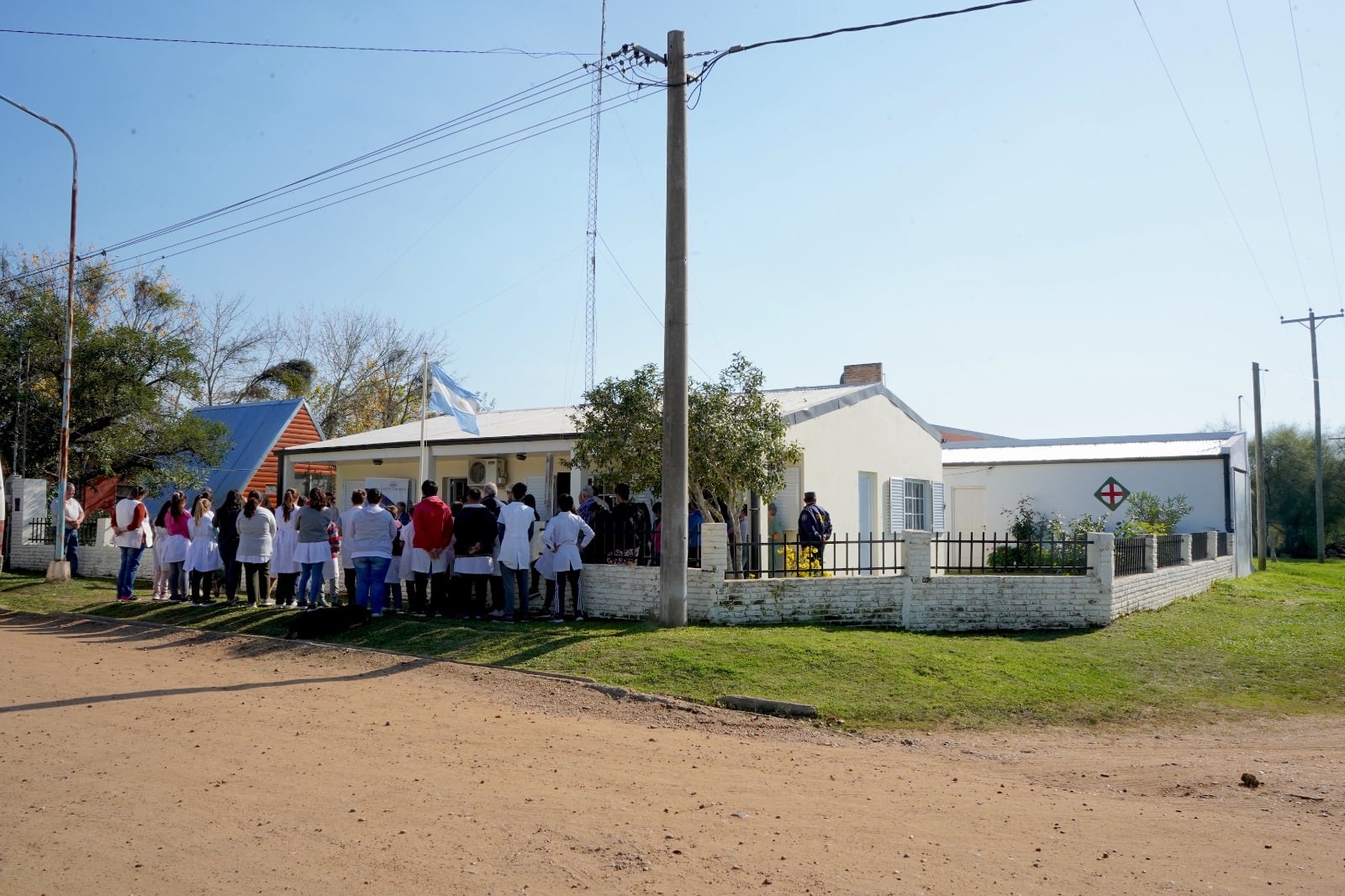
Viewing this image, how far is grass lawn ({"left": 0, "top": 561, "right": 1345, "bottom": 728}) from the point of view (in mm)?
9359

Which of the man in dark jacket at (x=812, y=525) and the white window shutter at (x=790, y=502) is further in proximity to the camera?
the white window shutter at (x=790, y=502)

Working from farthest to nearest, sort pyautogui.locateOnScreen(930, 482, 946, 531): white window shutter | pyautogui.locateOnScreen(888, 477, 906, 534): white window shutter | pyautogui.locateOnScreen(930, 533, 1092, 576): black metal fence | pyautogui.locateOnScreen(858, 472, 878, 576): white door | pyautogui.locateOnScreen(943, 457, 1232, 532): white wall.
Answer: pyautogui.locateOnScreen(943, 457, 1232, 532): white wall < pyautogui.locateOnScreen(930, 482, 946, 531): white window shutter < pyautogui.locateOnScreen(888, 477, 906, 534): white window shutter < pyautogui.locateOnScreen(858, 472, 878, 576): white door < pyautogui.locateOnScreen(930, 533, 1092, 576): black metal fence

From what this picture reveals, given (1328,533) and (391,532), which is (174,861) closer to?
(391,532)

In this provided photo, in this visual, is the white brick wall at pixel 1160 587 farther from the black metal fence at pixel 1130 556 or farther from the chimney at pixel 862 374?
the chimney at pixel 862 374

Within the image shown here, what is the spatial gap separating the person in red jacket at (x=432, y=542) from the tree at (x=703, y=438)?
2341mm

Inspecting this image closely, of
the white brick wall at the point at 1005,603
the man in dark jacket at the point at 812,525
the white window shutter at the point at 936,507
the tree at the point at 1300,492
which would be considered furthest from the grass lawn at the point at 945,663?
the tree at the point at 1300,492

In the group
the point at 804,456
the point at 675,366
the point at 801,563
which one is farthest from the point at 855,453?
the point at 675,366

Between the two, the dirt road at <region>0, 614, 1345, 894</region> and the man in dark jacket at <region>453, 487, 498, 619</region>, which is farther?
the man in dark jacket at <region>453, 487, 498, 619</region>

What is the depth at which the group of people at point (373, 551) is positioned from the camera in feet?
43.4

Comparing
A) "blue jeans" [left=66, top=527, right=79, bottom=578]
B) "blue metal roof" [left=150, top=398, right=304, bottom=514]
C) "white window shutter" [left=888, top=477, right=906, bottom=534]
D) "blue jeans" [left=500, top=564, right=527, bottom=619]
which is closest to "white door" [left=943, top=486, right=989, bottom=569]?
"white window shutter" [left=888, top=477, right=906, bottom=534]

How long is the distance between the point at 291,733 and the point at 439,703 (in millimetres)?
1595

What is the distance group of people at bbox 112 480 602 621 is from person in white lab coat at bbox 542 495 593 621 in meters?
0.02

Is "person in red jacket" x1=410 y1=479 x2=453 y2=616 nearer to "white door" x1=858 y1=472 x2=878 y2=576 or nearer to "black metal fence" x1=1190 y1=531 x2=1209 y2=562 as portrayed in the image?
"white door" x1=858 y1=472 x2=878 y2=576

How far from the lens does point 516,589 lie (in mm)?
14125
